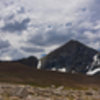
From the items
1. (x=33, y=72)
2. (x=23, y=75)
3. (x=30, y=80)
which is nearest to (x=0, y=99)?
(x=30, y=80)

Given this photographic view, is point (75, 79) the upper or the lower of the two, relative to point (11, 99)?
lower

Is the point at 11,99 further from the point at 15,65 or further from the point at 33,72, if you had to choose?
the point at 15,65

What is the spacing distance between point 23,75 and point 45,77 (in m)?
14.2

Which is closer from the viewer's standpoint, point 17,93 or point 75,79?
point 17,93

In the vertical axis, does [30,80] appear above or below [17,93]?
below

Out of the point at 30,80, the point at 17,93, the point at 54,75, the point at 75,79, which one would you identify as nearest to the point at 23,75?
the point at 30,80

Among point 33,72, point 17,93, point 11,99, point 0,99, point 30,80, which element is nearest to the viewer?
point 0,99

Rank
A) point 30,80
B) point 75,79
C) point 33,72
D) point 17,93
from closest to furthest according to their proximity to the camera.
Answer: point 17,93 → point 30,80 → point 33,72 → point 75,79

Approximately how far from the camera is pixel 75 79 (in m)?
162

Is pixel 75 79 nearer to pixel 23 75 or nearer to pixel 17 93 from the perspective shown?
pixel 23 75

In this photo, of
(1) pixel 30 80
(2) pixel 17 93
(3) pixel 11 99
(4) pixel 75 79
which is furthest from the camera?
(4) pixel 75 79

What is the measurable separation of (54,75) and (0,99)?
14286 centimetres

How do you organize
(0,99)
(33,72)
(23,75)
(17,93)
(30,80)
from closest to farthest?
(0,99), (17,93), (30,80), (23,75), (33,72)

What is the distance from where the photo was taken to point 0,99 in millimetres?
15734
